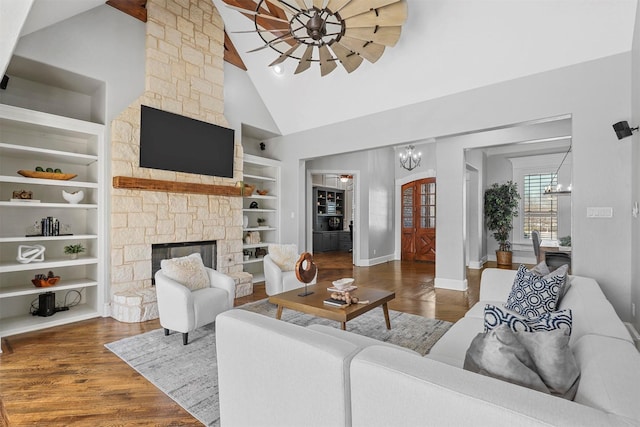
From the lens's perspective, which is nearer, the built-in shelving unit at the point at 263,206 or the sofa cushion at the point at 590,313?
the sofa cushion at the point at 590,313

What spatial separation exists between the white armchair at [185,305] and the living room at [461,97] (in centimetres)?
132

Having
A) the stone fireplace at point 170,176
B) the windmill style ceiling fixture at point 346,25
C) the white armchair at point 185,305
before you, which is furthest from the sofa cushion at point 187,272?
the windmill style ceiling fixture at point 346,25

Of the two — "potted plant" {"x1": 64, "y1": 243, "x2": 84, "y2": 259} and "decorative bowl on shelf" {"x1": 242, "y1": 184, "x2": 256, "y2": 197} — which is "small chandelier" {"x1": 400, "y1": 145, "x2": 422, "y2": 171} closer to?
"decorative bowl on shelf" {"x1": 242, "y1": 184, "x2": 256, "y2": 197}

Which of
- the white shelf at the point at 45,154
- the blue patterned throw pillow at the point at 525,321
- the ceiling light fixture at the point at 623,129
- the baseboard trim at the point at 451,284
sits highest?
the ceiling light fixture at the point at 623,129

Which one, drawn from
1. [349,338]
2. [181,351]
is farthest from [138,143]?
[349,338]

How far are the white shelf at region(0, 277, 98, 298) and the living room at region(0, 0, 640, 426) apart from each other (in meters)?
0.28

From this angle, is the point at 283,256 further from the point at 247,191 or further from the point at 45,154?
the point at 45,154

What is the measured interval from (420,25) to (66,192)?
4.62 metres

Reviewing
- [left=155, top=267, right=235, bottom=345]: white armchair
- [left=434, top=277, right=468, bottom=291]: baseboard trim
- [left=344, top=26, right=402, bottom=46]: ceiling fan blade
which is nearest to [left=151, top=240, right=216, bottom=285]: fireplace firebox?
[left=155, top=267, right=235, bottom=345]: white armchair

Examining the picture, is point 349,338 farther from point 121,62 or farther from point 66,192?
point 121,62

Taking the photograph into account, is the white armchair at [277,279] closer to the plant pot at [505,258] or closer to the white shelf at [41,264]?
the white shelf at [41,264]

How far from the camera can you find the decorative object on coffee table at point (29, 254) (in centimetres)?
340

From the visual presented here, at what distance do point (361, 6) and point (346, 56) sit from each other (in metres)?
0.89

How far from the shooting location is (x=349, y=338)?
1335 millimetres
